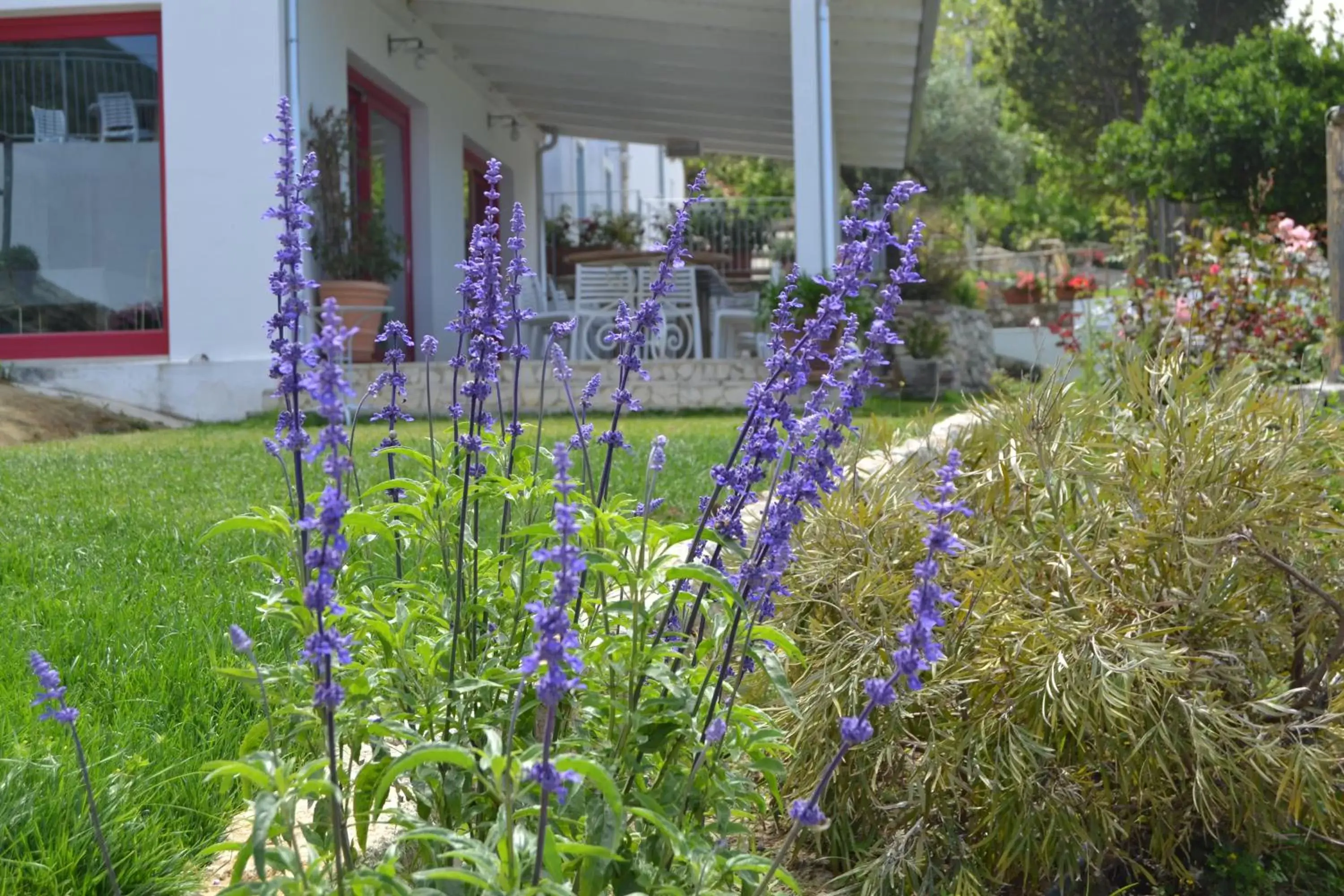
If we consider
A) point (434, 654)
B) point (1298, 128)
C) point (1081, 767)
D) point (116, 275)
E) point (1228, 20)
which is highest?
point (1228, 20)

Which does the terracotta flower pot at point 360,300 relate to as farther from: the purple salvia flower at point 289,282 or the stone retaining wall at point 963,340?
the purple salvia flower at point 289,282

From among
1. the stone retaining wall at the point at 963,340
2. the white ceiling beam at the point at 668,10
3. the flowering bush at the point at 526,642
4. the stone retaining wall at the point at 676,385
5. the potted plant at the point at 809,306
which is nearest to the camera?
the flowering bush at the point at 526,642

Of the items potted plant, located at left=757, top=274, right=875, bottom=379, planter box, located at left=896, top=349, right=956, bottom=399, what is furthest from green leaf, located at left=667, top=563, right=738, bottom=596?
planter box, located at left=896, top=349, right=956, bottom=399

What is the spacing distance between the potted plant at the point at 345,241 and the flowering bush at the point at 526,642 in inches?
310

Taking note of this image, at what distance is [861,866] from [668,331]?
32.6 feet

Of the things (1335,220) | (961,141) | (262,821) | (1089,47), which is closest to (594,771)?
(262,821)

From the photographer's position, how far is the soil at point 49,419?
843 cm

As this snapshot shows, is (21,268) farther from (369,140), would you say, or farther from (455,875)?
(455,875)

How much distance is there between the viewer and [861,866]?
7.21 feet

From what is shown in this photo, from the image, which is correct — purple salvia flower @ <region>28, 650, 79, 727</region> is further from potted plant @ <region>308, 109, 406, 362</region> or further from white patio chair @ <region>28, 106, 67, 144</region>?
white patio chair @ <region>28, 106, 67, 144</region>

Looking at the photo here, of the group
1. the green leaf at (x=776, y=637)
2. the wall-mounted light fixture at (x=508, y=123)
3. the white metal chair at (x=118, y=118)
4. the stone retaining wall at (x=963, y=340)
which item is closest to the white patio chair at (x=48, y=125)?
the white metal chair at (x=118, y=118)

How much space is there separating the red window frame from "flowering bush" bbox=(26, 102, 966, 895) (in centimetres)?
882

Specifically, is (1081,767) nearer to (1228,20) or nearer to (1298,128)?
(1298,128)

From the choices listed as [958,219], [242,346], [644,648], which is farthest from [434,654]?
[958,219]
